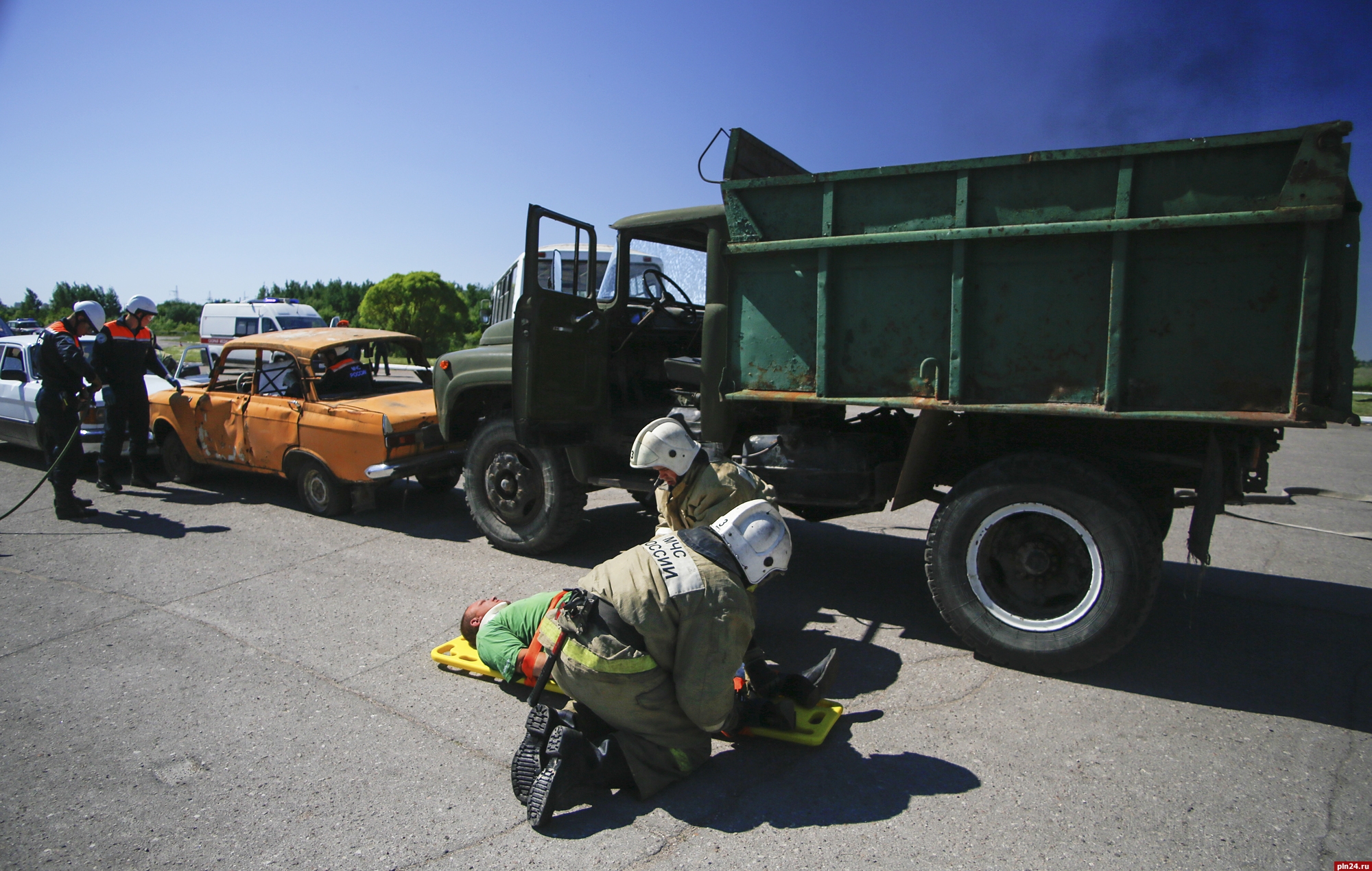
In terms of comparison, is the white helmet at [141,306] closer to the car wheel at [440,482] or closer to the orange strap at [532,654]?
the car wheel at [440,482]

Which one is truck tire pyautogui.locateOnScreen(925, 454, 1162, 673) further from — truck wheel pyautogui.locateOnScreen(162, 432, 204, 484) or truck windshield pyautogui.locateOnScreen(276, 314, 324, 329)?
truck windshield pyautogui.locateOnScreen(276, 314, 324, 329)

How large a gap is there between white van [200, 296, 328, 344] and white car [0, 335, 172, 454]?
33.0ft

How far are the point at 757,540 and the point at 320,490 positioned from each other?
551cm

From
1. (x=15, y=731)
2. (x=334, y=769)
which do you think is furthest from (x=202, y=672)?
(x=334, y=769)

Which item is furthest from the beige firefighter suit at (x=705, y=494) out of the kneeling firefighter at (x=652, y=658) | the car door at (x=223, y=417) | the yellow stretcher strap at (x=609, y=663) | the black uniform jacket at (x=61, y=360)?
the black uniform jacket at (x=61, y=360)

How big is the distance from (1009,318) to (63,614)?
18.6ft

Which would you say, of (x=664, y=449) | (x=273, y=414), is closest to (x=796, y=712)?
(x=664, y=449)

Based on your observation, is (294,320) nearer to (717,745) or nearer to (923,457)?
(923,457)

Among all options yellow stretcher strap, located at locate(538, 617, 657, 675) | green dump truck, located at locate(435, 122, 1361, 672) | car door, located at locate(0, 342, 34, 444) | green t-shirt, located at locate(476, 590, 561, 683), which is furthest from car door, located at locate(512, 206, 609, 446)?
car door, located at locate(0, 342, 34, 444)

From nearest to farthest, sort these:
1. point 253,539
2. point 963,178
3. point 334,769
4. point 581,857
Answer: point 581,857 → point 334,769 → point 963,178 → point 253,539

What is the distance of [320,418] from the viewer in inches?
265

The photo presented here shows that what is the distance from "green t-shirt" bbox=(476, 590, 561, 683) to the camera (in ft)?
11.9

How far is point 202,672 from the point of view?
12.9ft

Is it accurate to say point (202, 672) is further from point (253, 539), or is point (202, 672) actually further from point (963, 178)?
point (963, 178)
